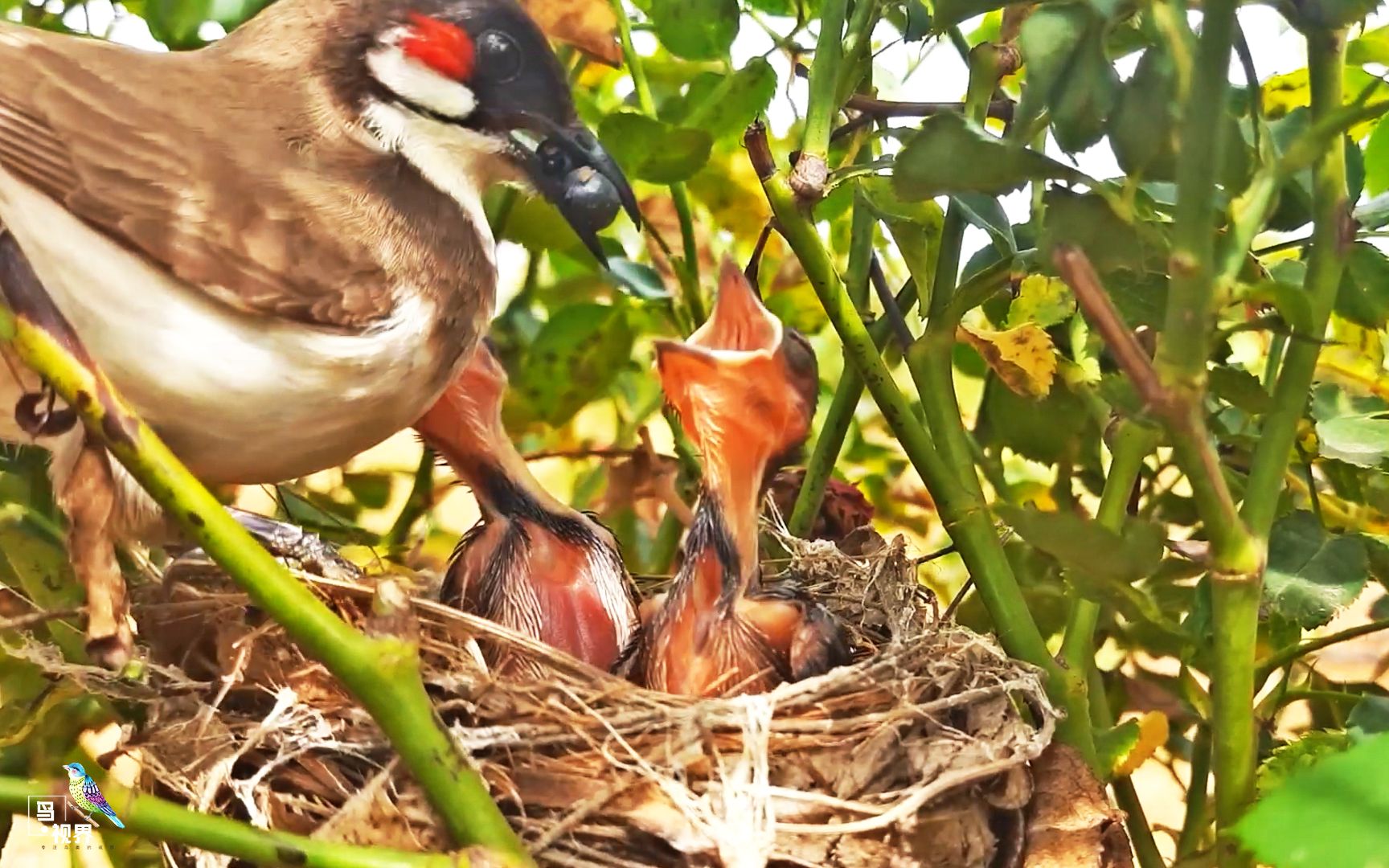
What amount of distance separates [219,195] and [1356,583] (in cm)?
43

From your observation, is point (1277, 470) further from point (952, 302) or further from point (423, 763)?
point (423, 763)

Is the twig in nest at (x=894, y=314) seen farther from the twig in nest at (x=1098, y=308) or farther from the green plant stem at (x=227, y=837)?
the green plant stem at (x=227, y=837)

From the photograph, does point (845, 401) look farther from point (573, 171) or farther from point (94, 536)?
point (94, 536)

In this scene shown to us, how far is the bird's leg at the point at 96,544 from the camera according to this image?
0.37 meters

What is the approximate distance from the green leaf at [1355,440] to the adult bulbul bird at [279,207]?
0.97 feet

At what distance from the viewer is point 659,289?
683 mm

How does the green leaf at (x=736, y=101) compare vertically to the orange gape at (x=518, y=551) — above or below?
above

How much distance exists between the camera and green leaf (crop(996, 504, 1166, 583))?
388 mm

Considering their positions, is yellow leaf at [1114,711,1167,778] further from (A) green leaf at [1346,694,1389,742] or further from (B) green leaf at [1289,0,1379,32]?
(B) green leaf at [1289,0,1379,32]

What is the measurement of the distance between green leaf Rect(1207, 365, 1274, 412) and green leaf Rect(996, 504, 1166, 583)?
7 cm

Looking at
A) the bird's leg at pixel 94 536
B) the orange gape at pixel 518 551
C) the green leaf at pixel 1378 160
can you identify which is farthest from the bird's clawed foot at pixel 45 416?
the green leaf at pixel 1378 160

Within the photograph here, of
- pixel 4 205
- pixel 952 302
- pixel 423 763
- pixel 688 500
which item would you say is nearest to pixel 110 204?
pixel 4 205

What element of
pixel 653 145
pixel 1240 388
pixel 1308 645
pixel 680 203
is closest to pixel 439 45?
pixel 653 145

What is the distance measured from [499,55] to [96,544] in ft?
0.75
